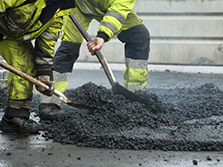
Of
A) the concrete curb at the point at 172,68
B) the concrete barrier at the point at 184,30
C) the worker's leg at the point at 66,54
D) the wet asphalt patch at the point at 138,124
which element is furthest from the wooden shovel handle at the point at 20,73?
the concrete barrier at the point at 184,30

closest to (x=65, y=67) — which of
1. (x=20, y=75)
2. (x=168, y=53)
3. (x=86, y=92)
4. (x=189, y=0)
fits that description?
(x=86, y=92)

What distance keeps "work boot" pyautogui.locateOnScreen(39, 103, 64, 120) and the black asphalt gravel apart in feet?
0.18

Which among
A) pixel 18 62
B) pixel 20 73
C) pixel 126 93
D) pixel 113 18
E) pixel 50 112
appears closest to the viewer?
pixel 20 73

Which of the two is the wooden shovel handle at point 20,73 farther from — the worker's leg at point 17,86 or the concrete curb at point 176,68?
the concrete curb at point 176,68

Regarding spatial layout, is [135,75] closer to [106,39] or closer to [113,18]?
[106,39]

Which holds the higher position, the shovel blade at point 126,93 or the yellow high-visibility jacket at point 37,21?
the yellow high-visibility jacket at point 37,21

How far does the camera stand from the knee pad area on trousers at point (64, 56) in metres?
2.96

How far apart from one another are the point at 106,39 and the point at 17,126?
4.29 ft

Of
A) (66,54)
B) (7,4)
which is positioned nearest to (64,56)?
(66,54)

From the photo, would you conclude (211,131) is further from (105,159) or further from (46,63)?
(46,63)

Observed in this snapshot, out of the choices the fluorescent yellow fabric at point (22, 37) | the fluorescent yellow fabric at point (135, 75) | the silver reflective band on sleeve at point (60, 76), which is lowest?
the fluorescent yellow fabric at point (135, 75)

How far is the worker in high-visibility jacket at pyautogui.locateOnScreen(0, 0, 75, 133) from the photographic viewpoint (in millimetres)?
1938

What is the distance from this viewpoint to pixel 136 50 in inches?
126

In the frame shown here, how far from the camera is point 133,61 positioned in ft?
10.5
